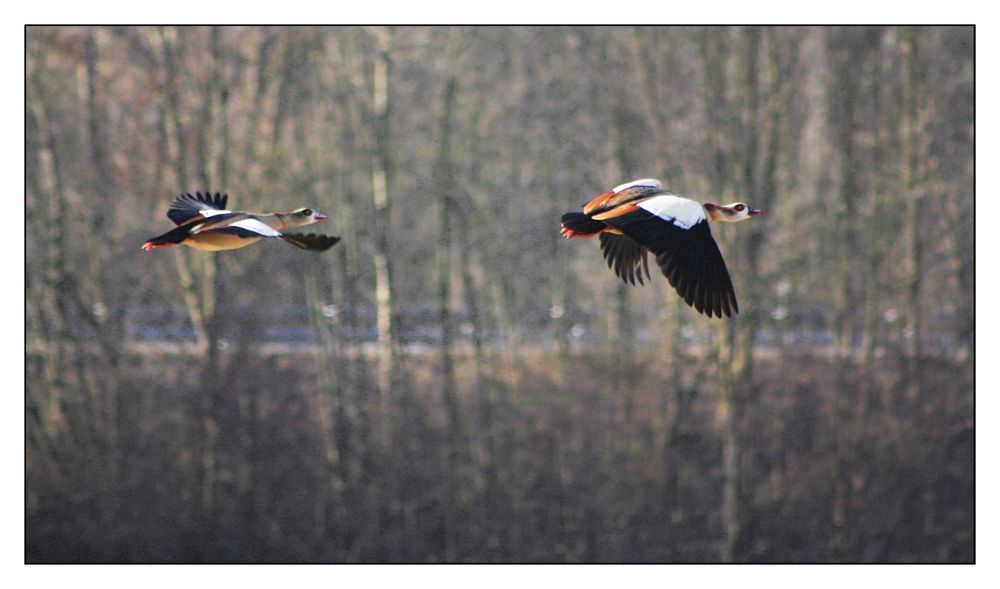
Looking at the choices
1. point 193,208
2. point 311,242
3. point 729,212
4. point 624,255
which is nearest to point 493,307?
point 624,255

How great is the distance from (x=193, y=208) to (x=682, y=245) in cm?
139

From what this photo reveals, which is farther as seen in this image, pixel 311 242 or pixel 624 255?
pixel 624 255

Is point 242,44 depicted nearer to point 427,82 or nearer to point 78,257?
point 427,82

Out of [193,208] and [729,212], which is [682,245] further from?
[193,208]

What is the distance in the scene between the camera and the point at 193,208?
3.52 meters

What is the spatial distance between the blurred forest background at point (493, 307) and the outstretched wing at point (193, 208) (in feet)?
19.3

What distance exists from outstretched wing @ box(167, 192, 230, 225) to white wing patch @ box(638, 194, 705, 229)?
1080 mm

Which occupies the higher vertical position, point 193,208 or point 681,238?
point 193,208

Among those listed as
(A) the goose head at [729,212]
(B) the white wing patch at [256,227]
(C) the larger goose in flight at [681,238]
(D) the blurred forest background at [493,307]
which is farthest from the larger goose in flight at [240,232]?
(D) the blurred forest background at [493,307]

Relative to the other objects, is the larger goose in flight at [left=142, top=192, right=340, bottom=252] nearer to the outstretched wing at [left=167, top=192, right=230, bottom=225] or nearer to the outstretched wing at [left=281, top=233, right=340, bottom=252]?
the outstretched wing at [left=281, top=233, right=340, bottom=252]

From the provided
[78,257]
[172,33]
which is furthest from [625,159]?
[78,257]

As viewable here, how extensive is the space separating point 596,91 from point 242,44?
278cm

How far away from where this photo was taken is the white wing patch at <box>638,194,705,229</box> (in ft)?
9.96

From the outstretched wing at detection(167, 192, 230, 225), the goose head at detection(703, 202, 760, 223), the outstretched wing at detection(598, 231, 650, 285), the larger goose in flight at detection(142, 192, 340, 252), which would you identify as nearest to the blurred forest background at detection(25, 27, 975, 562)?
the outstretched wing at detection(598, 231, 650, 285)
